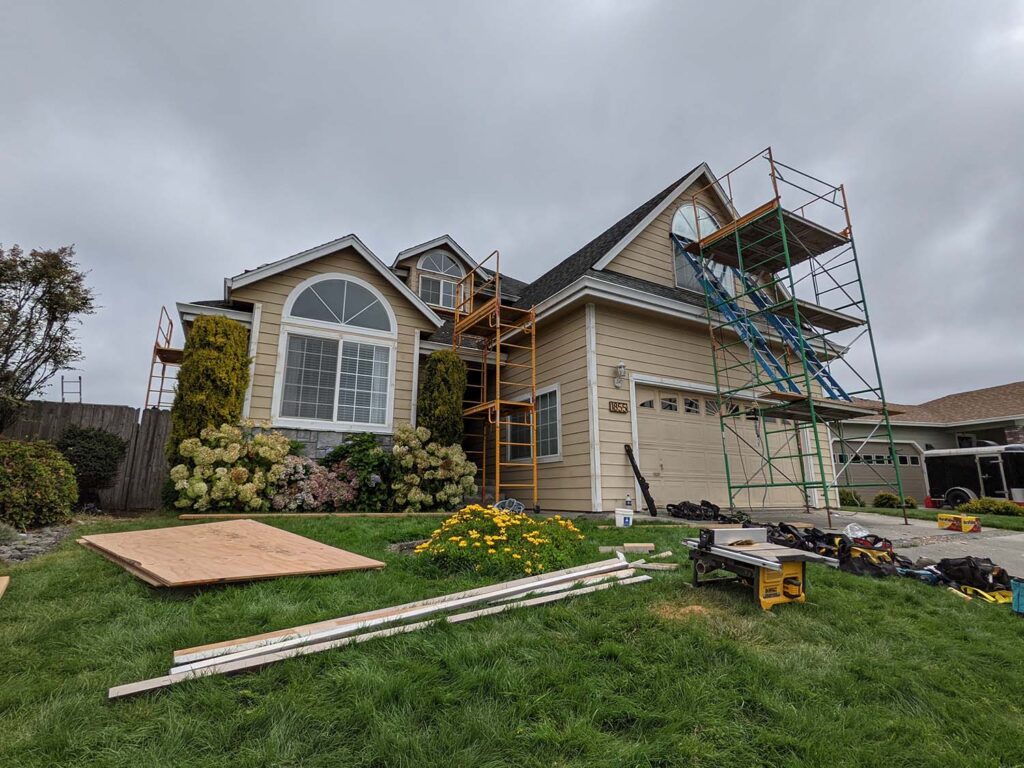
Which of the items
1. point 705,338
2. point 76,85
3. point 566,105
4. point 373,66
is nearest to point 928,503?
point 705,338

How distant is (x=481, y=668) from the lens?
7.01 ft

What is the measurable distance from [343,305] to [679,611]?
8298mm

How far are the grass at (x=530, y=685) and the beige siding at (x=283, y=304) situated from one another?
537 centimetres

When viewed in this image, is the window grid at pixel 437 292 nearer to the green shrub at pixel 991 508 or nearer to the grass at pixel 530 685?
the grass at pixel 530 685

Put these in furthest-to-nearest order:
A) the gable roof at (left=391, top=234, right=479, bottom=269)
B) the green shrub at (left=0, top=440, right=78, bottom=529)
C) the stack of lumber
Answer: the gable roof at (left=391, top=234, right=479, bottom=269) → the green shrub at (left=0, top=440, right=78, bottom=529) → the stack of lumber

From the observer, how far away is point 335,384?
8.94 metres

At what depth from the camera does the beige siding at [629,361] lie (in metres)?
8.21

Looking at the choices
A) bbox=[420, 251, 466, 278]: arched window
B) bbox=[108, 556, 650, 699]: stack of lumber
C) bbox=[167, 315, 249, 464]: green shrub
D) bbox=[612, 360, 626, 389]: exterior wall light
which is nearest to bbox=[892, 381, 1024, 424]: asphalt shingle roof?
bbox=[612, 360, 626, 389]: exterior wall light

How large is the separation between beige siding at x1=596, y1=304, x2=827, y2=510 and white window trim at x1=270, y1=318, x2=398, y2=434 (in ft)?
13.4

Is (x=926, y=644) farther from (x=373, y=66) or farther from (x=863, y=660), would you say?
(x=373, y=66)

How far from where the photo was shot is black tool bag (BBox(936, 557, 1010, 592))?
3.80 m

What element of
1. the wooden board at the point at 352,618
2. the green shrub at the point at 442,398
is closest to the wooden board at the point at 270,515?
the green shrub at the point at 442,398

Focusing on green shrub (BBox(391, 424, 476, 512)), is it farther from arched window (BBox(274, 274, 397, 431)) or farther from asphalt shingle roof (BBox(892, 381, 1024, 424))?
asphalt shingle roof (BBox(892, 381, 1024, 424))

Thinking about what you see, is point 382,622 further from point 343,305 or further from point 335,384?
point 343,305
